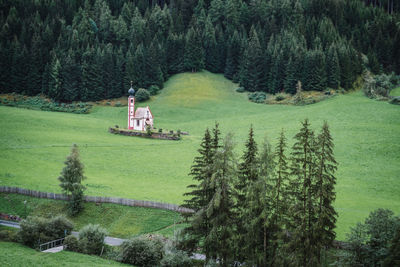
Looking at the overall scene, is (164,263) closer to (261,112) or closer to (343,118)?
(343,118)

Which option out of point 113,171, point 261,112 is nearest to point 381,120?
point 261,112

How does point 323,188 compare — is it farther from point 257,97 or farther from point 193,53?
point 193,53

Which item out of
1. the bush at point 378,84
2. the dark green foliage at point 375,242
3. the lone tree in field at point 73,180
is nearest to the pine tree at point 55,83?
the lone tree in field at point 73,180

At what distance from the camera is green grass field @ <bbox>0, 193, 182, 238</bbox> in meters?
40.7

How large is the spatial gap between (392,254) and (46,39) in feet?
392

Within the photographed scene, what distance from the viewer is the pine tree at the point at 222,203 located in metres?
29.7

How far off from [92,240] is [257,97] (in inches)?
3112

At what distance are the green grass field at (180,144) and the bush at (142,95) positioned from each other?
6.34 feet

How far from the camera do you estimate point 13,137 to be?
69562 millimetres

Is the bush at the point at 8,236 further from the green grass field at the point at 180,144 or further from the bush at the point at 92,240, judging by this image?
the green grass field at the point at 180,144

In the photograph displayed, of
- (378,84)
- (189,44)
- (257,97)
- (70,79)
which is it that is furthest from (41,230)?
(378,84)

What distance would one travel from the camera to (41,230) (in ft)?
121

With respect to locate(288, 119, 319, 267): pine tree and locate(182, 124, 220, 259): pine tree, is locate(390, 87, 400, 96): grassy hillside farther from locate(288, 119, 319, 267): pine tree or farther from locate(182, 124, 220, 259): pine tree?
locate(182, 124, 220, 259): pine tree

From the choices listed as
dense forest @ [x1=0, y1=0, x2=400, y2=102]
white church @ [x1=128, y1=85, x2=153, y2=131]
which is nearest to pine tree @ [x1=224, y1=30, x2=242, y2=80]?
dense forest @ [x1=0, y1=0, x2=400, y2=102]
